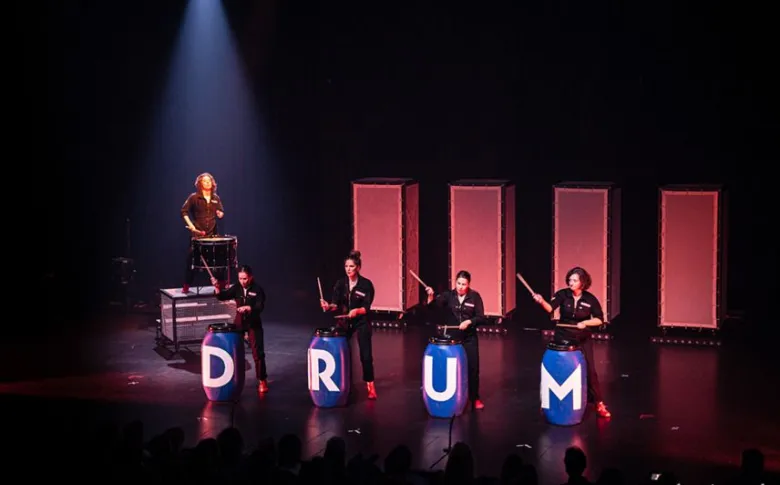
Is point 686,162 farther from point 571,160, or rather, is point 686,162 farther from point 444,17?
point 444,17

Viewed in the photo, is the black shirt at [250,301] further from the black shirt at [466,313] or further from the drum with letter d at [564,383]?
the drum with letter d at [564,383]

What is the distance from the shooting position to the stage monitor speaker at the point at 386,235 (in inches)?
639

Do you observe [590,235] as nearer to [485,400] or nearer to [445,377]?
[485,400]

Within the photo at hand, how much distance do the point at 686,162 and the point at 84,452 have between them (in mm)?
9777

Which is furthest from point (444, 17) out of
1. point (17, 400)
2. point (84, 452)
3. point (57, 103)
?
point (84, 452)

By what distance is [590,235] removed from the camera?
15.5 m

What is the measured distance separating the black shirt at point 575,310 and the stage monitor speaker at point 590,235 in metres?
3.68

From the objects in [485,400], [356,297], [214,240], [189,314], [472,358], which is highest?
[214,240]

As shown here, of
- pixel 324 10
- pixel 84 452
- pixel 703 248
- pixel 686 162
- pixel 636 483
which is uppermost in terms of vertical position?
pixel 324 10

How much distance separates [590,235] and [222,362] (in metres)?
5.22

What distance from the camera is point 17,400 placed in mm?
12578

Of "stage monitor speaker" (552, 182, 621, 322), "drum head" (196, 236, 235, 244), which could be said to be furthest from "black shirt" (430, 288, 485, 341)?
"drum head" (196, 236, 235, 244)

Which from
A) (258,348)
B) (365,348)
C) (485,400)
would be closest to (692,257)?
(485,400)

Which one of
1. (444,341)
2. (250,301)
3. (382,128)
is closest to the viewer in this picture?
(444,341)
